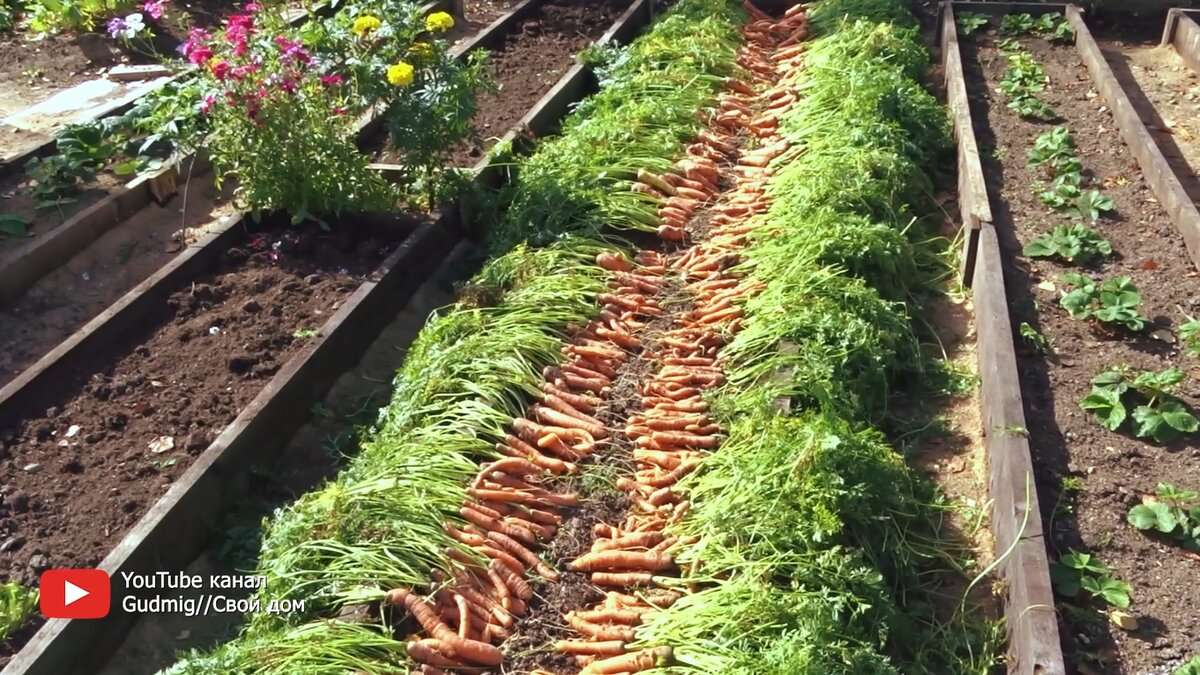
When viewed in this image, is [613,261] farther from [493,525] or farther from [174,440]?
[174,440]

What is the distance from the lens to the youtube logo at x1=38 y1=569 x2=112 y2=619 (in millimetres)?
3531

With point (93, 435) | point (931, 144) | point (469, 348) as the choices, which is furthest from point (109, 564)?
point (931, 144)

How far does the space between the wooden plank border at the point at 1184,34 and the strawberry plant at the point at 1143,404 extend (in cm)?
500

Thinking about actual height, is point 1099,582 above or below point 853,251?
below

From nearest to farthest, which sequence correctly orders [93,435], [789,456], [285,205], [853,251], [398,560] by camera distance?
[398,560] → [789,456] → [93,435] → [853,251] → [285,205]

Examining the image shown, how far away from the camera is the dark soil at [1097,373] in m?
3.55

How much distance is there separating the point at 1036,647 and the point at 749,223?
9.82 ft

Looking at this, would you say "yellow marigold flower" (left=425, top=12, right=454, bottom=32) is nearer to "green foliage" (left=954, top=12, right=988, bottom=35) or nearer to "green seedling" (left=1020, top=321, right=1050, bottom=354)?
"green seedling" (left=1020, top=321, right=1050, bottom=354)

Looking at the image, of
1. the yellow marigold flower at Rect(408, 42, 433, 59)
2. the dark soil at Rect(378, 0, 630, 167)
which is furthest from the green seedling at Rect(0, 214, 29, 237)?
the yellow marigold flower at Rect(408, 42, 433, 59)

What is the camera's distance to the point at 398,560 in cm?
347

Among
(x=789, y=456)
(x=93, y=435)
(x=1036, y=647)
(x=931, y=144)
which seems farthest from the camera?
(x=931, y=144)

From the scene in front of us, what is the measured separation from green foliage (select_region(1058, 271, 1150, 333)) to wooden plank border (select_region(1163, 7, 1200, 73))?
421 cm

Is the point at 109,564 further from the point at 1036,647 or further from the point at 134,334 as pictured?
the point at 1036,647

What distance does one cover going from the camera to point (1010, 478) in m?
3.91
